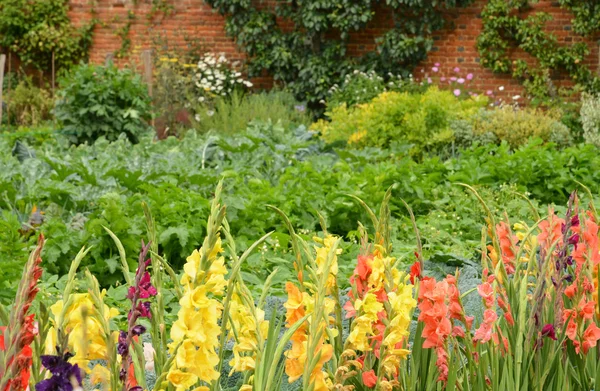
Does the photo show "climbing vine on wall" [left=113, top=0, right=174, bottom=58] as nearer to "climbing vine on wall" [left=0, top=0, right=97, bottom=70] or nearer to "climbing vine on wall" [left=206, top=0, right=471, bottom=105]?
"climbing vine on wall" [left=0, top=0, right=97, bottom=70]

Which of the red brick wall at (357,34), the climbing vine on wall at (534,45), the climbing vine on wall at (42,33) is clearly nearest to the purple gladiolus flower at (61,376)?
the climbing vine on wall at (534,45)

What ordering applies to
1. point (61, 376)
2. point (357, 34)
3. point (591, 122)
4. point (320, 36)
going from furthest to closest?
point (357, 34) → point (320, 36) → point (591, 122) → point (61, 376)

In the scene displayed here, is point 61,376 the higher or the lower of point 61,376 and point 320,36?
the higher

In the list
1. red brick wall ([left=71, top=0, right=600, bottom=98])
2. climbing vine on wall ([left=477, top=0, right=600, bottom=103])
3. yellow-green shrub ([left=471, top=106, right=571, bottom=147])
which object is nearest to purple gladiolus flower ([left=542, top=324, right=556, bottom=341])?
yellow-green shrub ([left=471, top=106, right=571, bottom=147])

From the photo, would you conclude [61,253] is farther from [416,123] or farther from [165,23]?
[165,23]

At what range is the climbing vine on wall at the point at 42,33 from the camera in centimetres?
1276

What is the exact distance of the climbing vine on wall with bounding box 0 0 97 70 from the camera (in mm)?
12758

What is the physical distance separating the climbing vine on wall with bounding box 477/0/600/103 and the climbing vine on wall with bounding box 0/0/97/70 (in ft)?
19.7

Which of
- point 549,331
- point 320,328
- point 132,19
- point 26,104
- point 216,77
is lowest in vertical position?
point 26,104

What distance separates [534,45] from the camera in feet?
39.6

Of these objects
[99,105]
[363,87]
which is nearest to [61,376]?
[99,105]

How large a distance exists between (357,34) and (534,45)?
8.46ft

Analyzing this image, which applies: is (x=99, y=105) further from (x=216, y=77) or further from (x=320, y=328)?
(x=320, y=328)

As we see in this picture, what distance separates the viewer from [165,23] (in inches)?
508
